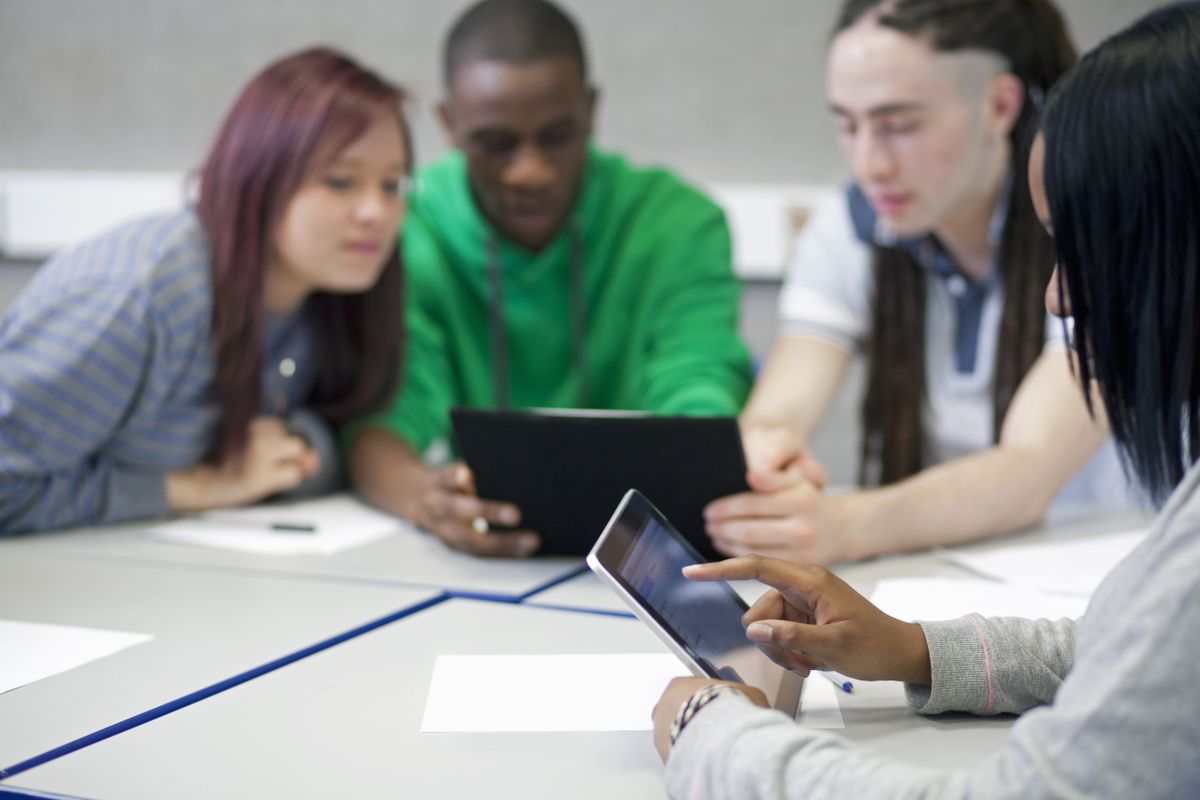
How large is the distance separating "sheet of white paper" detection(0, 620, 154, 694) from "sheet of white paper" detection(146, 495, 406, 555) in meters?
0.36

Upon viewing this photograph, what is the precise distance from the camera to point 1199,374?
74 cm

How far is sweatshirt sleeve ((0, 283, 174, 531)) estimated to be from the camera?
4.87 ft

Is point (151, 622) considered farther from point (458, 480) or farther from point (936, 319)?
point (936, 319)

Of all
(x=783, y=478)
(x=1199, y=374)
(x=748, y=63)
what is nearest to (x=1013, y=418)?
(x=783, y=478)

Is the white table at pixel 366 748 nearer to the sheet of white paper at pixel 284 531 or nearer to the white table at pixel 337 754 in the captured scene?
the white table at pixel 337 754

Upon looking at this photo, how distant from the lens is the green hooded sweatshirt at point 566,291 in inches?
78.6

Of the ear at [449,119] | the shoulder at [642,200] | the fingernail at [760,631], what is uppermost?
the ear at [449,119]

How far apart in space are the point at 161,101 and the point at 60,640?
2.30m

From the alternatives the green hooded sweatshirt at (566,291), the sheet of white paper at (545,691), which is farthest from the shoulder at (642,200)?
the sheet of white paper at (545,691)

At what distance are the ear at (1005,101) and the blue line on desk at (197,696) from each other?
1.06 m

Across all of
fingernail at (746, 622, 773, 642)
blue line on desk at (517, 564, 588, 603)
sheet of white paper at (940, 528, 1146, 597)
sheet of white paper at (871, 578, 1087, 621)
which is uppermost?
fingernail at (746, 622, 773, 642)

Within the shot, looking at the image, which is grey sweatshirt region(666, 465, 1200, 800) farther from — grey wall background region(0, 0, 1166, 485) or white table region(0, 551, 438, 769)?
grey wall background region(0, 0, 1166, 485)

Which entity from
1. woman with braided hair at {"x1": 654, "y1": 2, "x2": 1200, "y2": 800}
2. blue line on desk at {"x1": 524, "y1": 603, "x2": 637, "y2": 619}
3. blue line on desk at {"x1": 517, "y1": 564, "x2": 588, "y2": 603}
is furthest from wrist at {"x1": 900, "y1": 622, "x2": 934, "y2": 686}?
blue line on desk at {"x1": 517, "y1": 564, "x2": 588, "y2": 603}

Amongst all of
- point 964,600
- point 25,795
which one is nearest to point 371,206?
point 964,600
